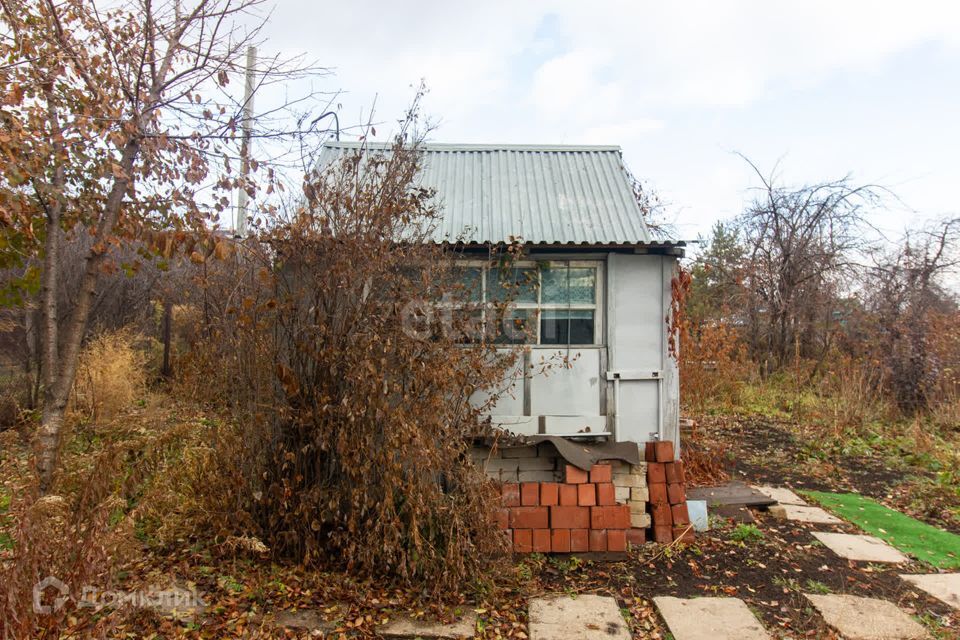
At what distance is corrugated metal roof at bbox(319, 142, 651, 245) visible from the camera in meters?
5.94

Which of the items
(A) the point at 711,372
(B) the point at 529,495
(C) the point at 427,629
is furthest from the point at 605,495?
(A) the point at 711,372

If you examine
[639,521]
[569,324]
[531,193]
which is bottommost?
[639,521]

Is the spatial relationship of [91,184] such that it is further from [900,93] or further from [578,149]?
[900,93]

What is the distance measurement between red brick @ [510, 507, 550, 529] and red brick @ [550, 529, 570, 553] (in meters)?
0.10

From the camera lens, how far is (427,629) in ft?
12.0

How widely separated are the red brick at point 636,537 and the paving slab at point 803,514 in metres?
1.88

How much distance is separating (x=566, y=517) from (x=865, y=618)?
2212 mm

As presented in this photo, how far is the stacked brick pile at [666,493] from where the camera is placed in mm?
5320

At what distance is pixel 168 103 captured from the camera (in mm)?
3676

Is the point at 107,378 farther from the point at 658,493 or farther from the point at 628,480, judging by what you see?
the point at 658,493

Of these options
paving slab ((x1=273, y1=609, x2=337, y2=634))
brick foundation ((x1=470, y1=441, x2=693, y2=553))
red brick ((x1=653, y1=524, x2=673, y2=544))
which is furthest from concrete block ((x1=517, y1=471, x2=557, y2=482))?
paving slab ((x1=273, y1=609, x2=337, y2=634))

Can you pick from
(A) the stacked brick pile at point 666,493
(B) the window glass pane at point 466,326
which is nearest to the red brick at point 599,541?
(A) the stacked brick pile at point 666,493

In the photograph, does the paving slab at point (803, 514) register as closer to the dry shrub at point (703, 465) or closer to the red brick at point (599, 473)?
the dry shrub at point (703, 465)

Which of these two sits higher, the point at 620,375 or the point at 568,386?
the point at 620,375
